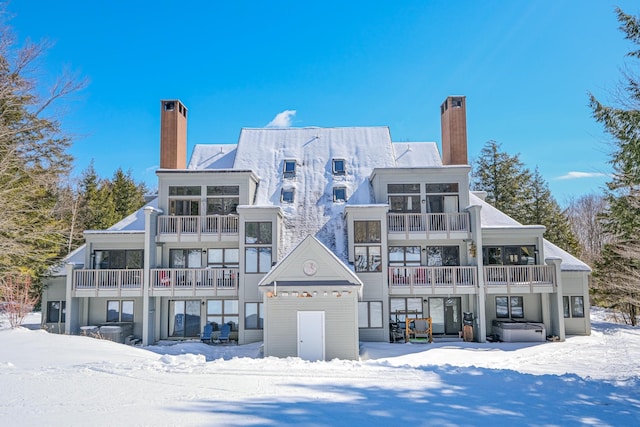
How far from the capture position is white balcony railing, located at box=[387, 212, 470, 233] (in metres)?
22.0

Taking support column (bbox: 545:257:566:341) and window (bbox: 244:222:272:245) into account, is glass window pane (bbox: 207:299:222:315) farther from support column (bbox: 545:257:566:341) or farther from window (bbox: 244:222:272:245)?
support column (bbox: 545:257:566:341)

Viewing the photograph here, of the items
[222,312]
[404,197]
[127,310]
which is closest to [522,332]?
[404,197]

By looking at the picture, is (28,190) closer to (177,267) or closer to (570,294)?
(177,267)

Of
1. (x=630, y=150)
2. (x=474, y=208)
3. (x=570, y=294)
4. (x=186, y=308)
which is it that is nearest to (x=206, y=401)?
(x=630, y=150)

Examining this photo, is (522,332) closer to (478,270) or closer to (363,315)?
(478,270)

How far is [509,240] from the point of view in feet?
74.5

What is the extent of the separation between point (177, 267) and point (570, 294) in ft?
64.7

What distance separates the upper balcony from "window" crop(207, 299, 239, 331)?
4.04 feet

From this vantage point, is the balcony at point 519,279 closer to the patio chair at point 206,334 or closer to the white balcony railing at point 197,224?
the white balcony railing at point 197,224

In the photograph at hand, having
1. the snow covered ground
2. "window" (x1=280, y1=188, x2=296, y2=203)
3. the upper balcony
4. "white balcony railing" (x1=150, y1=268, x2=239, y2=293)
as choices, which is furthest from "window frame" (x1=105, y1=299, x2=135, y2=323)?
"window" (x1=280, y1=188, x2=296, y2=203)

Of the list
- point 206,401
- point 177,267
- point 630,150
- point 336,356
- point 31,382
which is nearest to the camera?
point 206,401

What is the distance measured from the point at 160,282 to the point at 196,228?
3013 millimetres

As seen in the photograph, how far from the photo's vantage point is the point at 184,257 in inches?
912

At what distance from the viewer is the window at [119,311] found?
2259 cm
